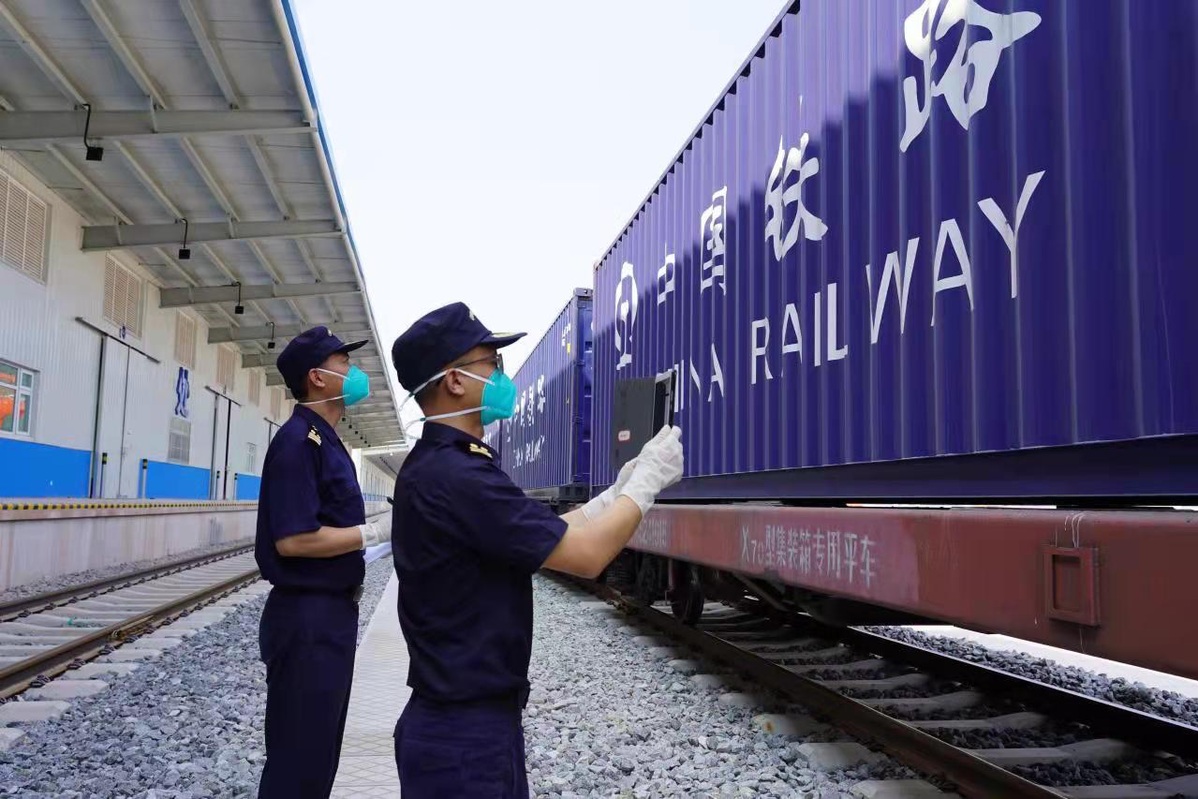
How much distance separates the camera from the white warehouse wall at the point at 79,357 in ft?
44.1

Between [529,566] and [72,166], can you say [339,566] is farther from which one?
[72,166]

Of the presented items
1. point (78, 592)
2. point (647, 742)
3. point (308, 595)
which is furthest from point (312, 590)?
point (78, 592)

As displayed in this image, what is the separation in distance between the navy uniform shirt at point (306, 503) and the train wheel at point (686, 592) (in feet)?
14.6

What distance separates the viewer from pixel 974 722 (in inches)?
176

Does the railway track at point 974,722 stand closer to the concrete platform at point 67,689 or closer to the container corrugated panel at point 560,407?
the container corrugated panel at point 560,407

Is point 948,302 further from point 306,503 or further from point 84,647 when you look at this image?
point 84,647

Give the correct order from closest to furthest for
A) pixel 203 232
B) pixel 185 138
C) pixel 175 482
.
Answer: pixel 185 138, pixel 203 232, pixel 175 482

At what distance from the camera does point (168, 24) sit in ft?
31.8

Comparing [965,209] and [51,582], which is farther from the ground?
[965,209]

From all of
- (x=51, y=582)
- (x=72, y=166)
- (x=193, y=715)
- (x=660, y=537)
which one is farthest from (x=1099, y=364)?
(x=72, y=166)

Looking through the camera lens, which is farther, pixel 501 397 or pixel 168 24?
pixel 168 24

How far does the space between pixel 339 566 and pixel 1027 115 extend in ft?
7.99

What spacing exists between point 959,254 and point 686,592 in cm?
460

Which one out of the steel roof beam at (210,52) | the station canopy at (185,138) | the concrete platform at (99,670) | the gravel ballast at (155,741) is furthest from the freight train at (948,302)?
the station canopy at (185,138)
